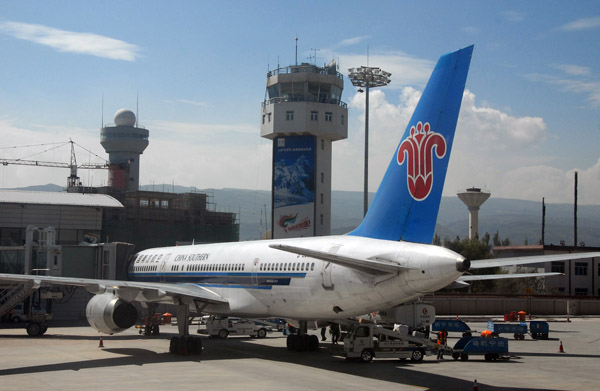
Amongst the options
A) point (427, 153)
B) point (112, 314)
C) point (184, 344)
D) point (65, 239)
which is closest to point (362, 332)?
point (184, 344)

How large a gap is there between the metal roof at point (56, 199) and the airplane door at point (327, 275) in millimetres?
32820

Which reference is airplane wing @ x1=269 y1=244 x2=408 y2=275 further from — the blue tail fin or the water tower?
the water tower

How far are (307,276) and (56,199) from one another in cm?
3672

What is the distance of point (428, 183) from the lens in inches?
819

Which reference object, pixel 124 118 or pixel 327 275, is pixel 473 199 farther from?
pixel 327 275

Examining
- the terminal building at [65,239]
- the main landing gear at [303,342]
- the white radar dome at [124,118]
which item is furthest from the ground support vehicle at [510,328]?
the white radar dome at [124,118]

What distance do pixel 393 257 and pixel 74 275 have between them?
25.7 meters

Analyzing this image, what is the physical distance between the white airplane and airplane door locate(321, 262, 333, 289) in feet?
0.11

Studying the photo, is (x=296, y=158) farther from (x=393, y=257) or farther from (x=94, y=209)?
(x=393, y=257)

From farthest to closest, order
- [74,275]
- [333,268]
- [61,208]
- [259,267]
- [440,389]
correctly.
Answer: [61,208]
[74,275]
[259,267]
[333,268]
[440,389]

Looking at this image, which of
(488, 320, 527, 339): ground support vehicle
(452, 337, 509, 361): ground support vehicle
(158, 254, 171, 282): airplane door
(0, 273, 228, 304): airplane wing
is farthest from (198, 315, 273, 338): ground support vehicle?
(488, 320, 527, 339): ground support vehicle

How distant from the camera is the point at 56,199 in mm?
→ 54875

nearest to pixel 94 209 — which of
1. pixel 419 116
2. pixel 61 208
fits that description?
pixel 61 208

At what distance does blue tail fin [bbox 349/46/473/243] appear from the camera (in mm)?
20625
